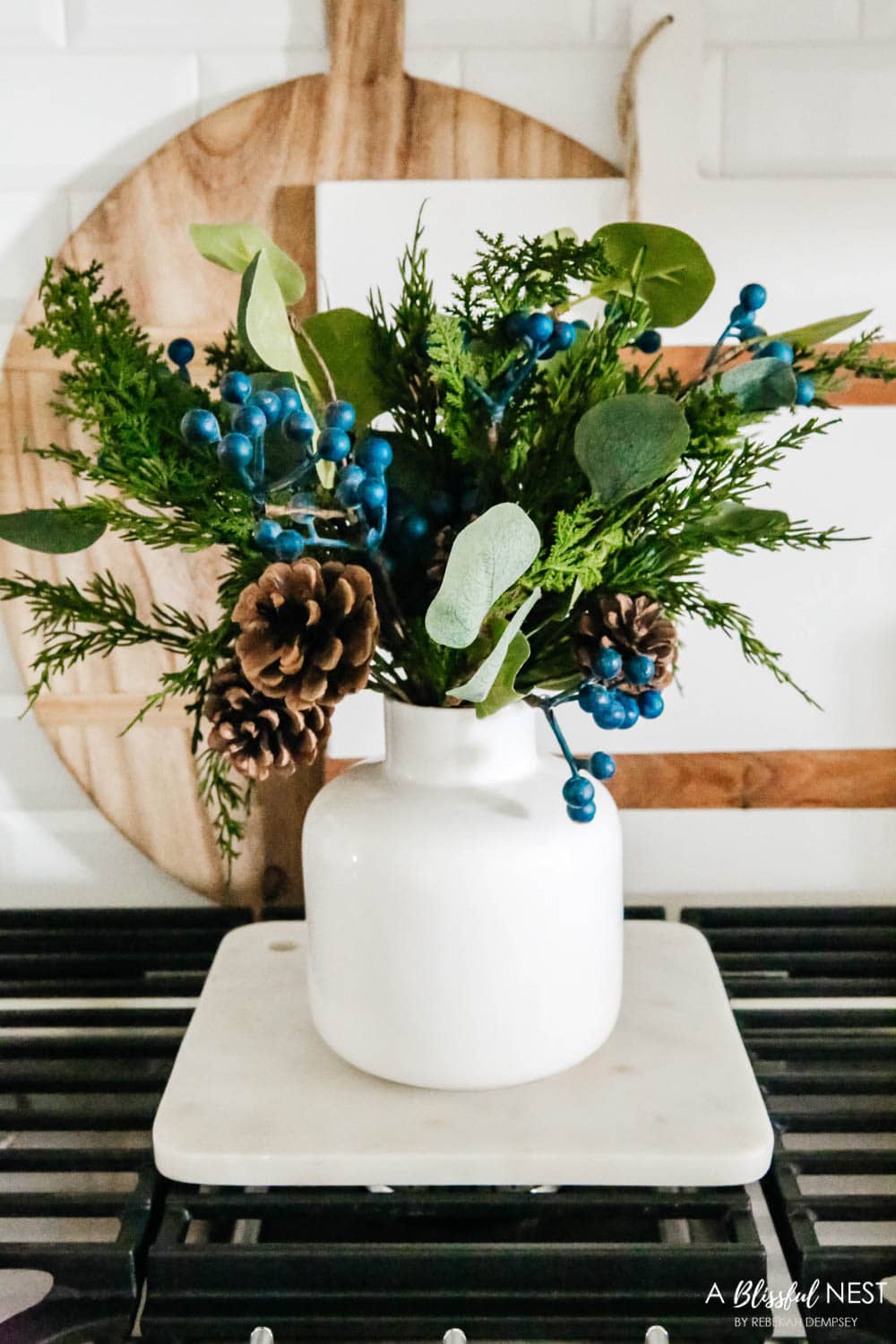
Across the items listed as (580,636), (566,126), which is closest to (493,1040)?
(580,636)

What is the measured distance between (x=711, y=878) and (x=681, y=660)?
8.3 inches

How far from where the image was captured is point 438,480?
63cm

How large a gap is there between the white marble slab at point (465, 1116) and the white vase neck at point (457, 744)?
0.61ft

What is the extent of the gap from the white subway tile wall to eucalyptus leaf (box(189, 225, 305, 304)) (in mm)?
411

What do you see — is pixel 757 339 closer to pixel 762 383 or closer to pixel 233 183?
pixel 762 383

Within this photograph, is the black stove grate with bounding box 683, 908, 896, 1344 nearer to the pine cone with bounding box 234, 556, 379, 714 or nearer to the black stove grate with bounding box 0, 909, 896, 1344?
the black stove grate with bounding box 0, 909, 896, 1344

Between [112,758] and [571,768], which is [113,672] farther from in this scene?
[571,768]

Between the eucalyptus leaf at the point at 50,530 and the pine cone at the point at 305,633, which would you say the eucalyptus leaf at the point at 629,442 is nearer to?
the pine cone at the point at 305,633

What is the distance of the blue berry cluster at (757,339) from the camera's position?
1.90ft

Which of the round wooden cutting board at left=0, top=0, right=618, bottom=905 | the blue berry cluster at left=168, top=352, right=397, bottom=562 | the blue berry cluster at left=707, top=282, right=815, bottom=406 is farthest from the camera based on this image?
the round wooden cutting board at left=0, top=0, right=618, bottom=905

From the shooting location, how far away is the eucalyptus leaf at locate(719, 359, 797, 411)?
57cm

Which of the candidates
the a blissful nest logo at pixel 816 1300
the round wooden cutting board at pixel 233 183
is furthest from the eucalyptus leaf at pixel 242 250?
the a blissful nest logo at pixel 816 1300

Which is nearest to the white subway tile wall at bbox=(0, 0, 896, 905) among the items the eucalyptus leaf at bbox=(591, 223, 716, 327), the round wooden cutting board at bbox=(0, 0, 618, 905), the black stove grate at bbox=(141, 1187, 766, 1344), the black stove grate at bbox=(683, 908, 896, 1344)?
the round wooden cutting board at bbox=(0, 0, 618, 905)

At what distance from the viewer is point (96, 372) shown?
59 centimetres
